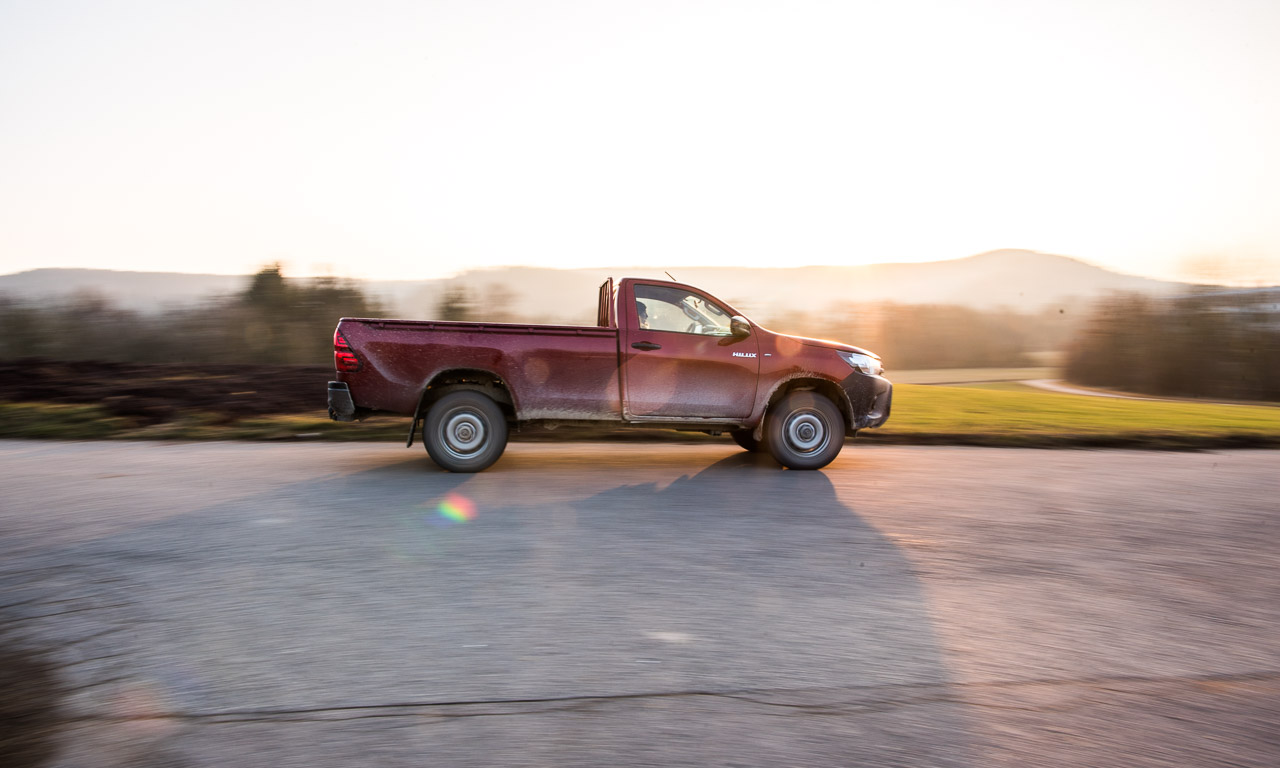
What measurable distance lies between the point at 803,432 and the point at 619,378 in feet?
6.80

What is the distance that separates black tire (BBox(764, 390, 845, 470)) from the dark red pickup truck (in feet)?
0.04

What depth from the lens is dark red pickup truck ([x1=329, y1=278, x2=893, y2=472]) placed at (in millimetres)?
7996

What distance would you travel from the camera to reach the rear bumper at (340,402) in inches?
315

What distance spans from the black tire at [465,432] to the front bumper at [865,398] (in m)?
3.71

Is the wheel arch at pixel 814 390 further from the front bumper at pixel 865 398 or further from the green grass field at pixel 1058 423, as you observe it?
the green grass field at pixel 1058 423

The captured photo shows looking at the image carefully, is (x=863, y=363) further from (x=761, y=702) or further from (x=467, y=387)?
(x=761, y=702)

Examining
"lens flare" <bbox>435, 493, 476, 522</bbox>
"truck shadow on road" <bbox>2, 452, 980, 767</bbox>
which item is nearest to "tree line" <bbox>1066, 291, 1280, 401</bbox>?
"truck shadow on road" <bbox>2, 452, 980, 767</bbox>

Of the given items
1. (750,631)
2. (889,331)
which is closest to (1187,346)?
(889,331)

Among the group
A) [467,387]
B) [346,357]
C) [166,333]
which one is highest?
[166,333]

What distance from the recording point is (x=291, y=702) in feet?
9.95

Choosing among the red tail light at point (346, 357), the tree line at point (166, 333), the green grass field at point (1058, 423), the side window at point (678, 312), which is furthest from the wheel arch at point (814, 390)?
the tree line at point (166, 333)

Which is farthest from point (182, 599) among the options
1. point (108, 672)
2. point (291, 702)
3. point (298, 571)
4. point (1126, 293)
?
point (1126, 293)

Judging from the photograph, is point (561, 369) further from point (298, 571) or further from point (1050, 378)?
point (1050, 378)

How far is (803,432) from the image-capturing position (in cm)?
866
